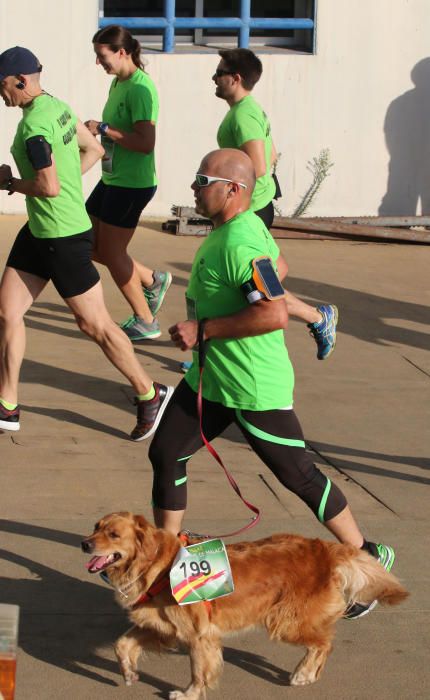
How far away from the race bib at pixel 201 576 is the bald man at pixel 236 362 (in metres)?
0.69

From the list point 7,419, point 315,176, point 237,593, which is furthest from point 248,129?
point 315,176

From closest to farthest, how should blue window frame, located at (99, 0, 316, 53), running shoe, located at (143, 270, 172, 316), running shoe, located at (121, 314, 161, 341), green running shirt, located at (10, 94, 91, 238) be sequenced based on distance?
green running shirt, located at (10, 94, 91, 238), running shoe, located at (121, 314, 161, 341), running shoe, located at (143, 270, 172, 316), blue window frame, located at (99, 0, 316, 53)

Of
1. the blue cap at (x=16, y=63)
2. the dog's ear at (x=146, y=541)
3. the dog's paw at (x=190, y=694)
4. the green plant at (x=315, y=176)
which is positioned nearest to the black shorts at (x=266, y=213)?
the blue cap at (x=16, y=63)

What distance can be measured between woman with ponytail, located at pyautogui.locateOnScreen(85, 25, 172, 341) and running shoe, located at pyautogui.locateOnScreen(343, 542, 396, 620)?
4.15 m

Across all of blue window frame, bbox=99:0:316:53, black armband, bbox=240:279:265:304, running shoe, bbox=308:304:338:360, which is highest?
blue window frame, bbox=99:0:316:53

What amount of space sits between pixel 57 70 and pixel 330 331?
7.75 meters

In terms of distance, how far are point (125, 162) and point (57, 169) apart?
1.78 metres

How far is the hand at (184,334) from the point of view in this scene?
4.21 m

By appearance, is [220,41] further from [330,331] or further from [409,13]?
[330,331]

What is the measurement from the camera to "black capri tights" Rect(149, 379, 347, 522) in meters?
4.40

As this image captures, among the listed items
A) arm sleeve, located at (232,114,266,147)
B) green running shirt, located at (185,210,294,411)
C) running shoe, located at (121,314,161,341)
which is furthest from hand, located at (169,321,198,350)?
running shoe, located at (121,314,161,341)

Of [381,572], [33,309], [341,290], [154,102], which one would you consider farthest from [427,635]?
[341,290]

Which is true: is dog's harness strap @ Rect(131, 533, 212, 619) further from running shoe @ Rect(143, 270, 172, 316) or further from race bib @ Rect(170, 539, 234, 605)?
running shoe @ Rect(143, 270, 172, 316)

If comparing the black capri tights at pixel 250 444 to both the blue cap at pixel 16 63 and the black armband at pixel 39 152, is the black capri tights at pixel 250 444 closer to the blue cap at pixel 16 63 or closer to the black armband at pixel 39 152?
the black armband at pixel 39 152
